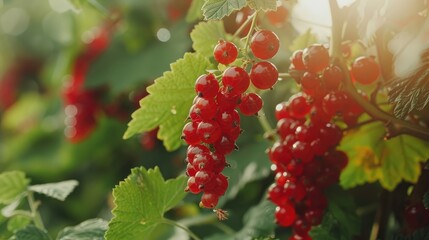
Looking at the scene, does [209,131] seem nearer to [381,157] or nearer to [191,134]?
[191,134]

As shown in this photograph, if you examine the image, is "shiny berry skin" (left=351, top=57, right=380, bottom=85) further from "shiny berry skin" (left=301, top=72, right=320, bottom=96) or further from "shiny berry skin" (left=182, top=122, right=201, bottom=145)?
"shiny berry skin" (left=182, top=122, right=201, bottom=145)

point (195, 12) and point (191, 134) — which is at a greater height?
point (195, 12)

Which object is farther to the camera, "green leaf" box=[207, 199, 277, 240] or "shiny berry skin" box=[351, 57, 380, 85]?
"green leaf" box=[207, 199, 277, 240]

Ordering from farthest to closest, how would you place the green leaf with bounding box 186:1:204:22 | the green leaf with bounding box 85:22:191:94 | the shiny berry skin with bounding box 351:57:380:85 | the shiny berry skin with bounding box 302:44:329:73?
the green leaf with bounding box 85:22:191:94 < the green leaf with bounding box 186:1:204:22 < the shiny berry skin with bounding box 351:57:380:85 < the shiny berry skin with bounding box 302:44:329:73

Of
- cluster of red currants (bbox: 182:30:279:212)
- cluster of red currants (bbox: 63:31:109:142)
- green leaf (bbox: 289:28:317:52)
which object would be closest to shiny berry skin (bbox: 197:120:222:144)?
cluster of red currants (bbox: 182:30:279:212)

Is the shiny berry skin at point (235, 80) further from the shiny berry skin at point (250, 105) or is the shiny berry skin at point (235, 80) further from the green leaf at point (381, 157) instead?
the green leaf at point (381, 157)

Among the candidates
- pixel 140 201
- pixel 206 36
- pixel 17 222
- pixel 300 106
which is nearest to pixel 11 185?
pixel 17 222
